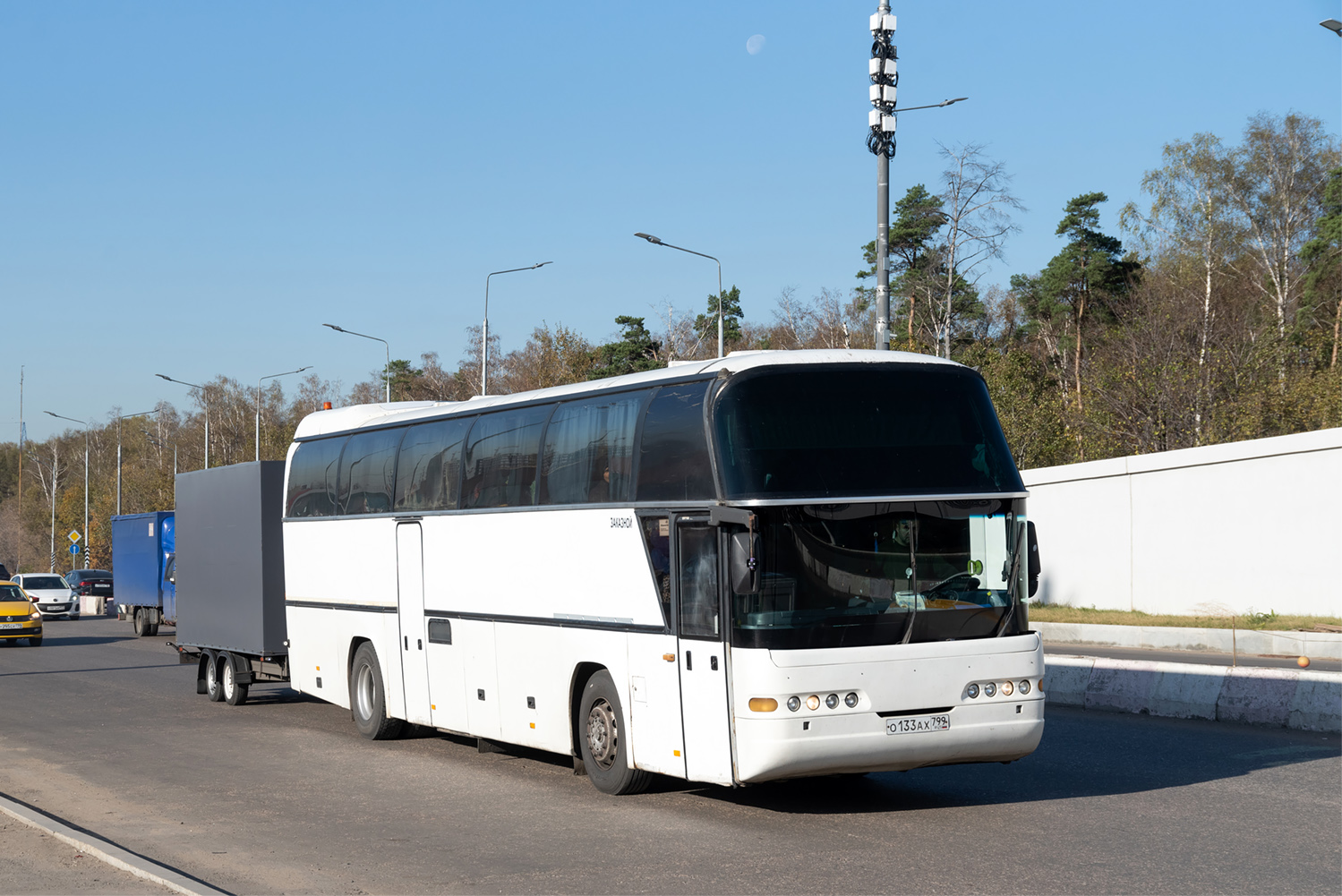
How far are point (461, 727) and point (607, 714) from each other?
10.00 feet

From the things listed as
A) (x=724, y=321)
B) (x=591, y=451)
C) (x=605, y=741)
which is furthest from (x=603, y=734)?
(x=724, y=321)

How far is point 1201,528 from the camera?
96.0 ft

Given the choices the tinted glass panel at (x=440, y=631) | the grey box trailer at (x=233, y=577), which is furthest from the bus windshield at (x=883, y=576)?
the grey box trailer at (x=233, y=577)

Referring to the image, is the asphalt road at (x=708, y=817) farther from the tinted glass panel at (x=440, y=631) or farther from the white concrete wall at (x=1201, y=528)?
the white concrete wall at (x=1201, y=528)

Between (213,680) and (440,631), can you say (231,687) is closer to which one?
(213,680)

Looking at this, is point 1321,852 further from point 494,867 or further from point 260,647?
point 260,647

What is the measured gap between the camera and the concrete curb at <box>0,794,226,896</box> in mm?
7762

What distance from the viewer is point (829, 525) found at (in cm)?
970

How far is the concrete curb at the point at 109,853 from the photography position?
25.5 ft

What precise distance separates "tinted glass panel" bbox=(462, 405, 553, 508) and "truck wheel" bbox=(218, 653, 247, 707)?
7.27 metres

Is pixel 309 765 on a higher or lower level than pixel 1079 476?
lower

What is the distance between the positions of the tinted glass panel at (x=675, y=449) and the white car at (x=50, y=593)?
154ft

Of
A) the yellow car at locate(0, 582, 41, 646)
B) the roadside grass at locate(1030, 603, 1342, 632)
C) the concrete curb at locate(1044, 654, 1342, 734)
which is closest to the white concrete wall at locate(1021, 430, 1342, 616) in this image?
the roadside grass at locate(1030, 603, 1342, 632)

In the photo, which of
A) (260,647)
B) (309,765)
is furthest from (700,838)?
(260,647)
